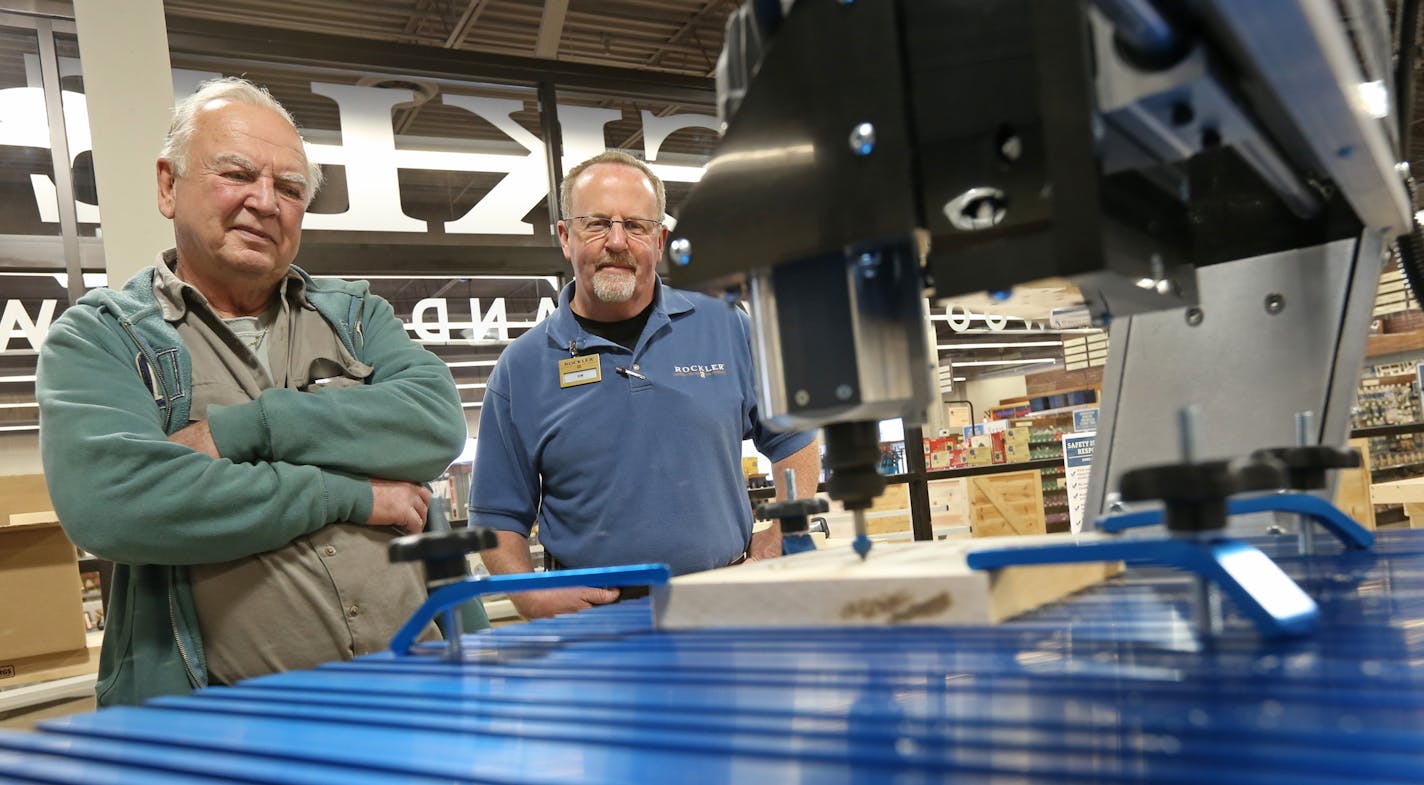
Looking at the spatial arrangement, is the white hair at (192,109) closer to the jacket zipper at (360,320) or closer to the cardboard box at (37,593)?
the jacket zipper at (360,320)

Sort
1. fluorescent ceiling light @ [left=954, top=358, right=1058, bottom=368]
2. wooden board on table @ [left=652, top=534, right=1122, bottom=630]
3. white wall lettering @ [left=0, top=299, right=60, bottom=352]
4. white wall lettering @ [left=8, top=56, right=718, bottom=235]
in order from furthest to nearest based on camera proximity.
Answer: fluorescent ceiling light @ [left=954, top=358, right=1058, bottom=368] → white wall lettering @ [left=0, top=299, right=60, bottom=352] → white wall lettering @ [left=8, top=56, right=718, bottom=235] → wooden board on table @ [left=652, top=534, right=1122, bottom=630]

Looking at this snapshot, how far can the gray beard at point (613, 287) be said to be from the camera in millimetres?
2336

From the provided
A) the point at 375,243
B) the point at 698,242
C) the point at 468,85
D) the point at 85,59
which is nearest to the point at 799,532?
the point at 698,242

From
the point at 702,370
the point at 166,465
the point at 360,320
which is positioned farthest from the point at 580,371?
the point at 166,465

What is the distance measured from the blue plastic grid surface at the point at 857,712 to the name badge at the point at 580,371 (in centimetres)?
142

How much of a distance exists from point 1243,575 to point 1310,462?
0.33m

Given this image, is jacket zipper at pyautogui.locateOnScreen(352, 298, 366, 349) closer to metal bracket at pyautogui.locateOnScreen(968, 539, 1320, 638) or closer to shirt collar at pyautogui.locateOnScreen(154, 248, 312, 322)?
shirt collar at pyautogui.locateOnScreen(154, 248, 312, 322)

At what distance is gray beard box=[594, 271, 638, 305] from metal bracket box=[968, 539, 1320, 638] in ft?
5.84

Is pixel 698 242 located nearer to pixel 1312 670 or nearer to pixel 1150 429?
pixel 1312 670

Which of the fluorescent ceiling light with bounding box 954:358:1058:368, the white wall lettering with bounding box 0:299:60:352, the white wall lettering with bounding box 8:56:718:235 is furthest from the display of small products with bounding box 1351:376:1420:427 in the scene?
the white wall lettering with bounding box 0:299:60:352

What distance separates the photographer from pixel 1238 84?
642 mm

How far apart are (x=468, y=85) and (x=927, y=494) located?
2.68 metres

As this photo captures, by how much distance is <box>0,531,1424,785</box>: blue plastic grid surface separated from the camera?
0.42m

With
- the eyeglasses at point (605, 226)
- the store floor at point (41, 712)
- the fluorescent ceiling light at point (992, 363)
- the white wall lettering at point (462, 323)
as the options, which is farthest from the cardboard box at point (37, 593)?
the fluorescent ceiling light at point (992, 363)
